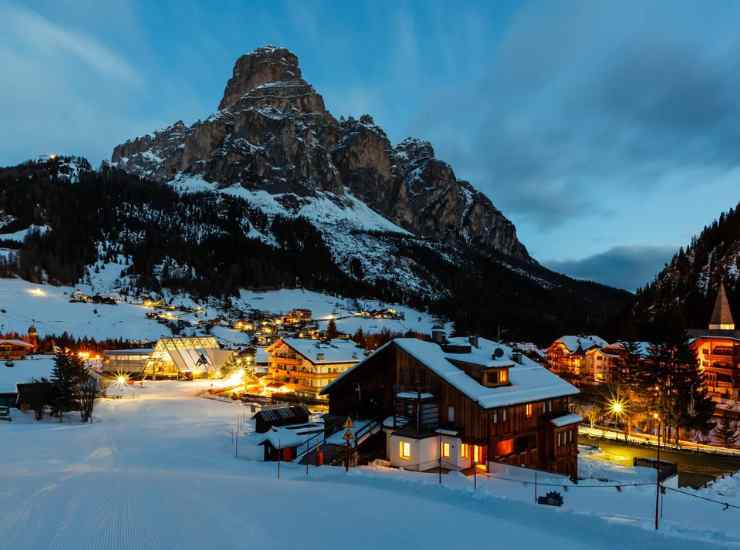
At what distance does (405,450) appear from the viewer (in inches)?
1120

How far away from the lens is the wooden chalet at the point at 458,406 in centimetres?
2845

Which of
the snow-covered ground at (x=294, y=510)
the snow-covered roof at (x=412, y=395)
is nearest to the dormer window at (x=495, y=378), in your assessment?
the snow-covered roof at (x=412, y=395)

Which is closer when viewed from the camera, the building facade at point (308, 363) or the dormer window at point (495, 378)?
the dormer window at point (495, 378)

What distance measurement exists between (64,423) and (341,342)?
3987 cm

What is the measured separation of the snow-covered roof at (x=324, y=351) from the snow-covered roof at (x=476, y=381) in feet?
110

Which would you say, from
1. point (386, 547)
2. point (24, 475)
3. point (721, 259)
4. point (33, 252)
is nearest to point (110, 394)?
point (24, 475)

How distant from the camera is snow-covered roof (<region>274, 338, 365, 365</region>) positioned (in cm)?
6856

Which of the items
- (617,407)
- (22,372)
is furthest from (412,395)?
(22,372)

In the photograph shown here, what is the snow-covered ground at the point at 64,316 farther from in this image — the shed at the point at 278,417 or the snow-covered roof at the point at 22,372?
the shed at the point at 278,417

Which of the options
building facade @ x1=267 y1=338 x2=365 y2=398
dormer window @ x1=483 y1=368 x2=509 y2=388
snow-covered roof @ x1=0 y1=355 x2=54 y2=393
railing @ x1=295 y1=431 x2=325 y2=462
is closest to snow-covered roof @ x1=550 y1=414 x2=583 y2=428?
dormer window @ x1=483 y1=368 x2=509 y2=388

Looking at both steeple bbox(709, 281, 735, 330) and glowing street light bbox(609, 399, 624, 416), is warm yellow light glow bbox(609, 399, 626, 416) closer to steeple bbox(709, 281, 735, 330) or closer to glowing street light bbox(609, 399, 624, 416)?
glowing street light bbox(609, 399, 624, 416)

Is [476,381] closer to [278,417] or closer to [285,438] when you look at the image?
[285,438]

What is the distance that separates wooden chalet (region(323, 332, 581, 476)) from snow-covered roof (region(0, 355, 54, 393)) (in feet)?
114

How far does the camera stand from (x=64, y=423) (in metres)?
43.7
